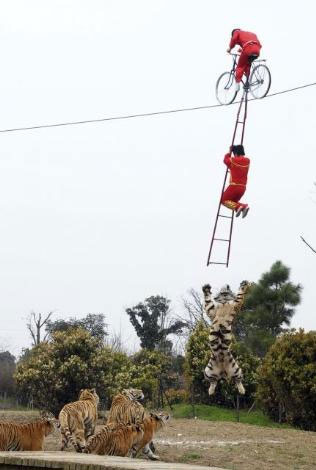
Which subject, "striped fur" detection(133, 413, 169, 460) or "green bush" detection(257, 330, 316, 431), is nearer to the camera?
"striped fur" detection(133, 413, 169, 460)

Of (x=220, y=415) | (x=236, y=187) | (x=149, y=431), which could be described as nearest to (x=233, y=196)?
(x=236, y=187)

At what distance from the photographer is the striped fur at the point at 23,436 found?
46.6 ft

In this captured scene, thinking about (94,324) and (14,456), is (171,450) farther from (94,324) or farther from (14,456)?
(94,324)

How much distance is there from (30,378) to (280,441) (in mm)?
6556

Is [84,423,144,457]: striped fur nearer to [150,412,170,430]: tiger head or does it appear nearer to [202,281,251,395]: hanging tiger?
[150,412,170,430]: tiger head

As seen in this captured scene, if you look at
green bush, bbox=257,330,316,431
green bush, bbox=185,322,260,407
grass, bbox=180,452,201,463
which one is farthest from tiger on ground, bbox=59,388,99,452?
green bush, bbox=257,330,316,431

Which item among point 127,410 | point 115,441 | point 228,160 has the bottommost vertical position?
point 115,441

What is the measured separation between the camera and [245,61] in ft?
26.0

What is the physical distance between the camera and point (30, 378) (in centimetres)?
2009

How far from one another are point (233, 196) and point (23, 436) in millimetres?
8128

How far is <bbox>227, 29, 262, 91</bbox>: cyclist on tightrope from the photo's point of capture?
306 inches

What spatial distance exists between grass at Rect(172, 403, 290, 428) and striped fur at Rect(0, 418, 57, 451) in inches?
287

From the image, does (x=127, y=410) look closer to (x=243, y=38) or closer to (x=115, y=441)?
(x=115, y=441)

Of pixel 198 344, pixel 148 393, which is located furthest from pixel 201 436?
pixel 148 393
